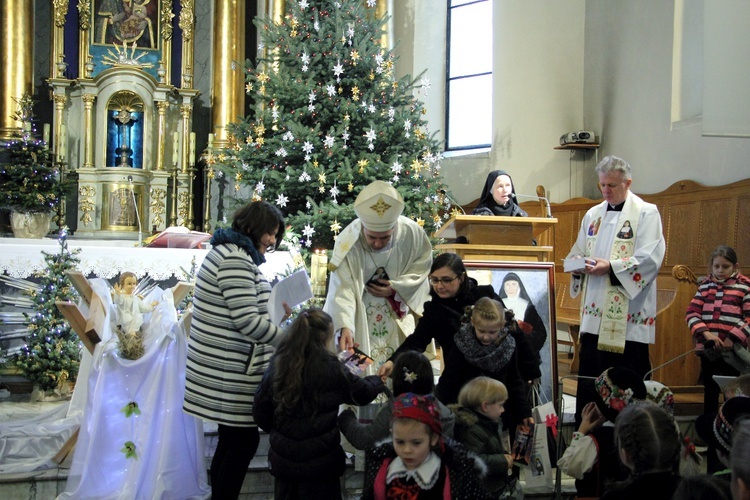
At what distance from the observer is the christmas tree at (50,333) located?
6277 millimetres

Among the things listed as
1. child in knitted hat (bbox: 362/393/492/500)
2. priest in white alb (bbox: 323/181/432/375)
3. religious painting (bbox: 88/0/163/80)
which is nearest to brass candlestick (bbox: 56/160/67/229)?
religious painting (bbox: 88/0/163/80)

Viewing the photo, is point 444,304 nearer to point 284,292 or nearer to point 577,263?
point 284,292

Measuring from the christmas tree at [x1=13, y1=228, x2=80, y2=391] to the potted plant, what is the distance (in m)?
3.76

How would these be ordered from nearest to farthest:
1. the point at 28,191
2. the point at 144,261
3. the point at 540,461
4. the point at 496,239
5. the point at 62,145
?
the point at 540,461 → the point at 496,239 → the point at 144,261 → the point at 28,191 → the point at 62,145

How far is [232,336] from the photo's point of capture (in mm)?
3861

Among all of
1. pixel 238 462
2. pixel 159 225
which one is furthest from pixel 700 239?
pixel 159 225

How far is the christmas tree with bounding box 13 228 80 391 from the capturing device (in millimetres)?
6277

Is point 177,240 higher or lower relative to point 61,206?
lower

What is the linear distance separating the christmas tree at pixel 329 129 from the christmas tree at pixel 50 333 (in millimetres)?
2032

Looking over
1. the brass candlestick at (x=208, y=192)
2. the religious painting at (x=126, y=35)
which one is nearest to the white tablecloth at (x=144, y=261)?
the brass candlestick at (x=208, y=192)

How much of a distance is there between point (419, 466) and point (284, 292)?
4.59 ft

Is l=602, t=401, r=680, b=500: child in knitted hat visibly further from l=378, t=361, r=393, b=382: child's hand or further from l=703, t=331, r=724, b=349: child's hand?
l=703, t=331, r=724, b=349: child's hand

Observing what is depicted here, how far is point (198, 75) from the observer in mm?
12477

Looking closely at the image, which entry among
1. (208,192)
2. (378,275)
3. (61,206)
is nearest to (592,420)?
(378,275)
